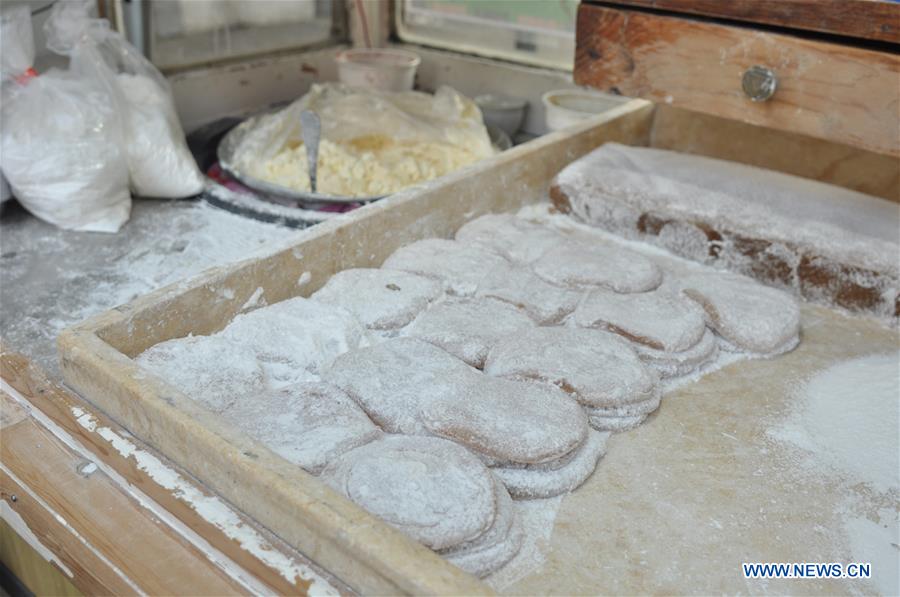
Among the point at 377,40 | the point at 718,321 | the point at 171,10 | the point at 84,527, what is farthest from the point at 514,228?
the point at 377,40

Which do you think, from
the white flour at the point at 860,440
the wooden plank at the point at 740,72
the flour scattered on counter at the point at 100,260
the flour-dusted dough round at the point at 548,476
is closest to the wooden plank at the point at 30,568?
the flour scattered on counter at the point at 100,260

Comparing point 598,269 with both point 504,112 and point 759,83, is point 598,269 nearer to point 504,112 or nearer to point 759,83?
point 759,83

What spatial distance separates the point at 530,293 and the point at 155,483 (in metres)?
0.61

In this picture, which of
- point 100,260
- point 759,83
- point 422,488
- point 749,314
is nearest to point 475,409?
point 422,488

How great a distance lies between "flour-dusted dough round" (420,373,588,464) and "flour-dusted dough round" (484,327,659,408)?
41 mm

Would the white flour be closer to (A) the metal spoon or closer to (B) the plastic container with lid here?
(A) the metal spoon

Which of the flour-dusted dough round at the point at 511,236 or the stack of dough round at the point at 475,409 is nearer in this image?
the stack of dough round at the point at 475,409

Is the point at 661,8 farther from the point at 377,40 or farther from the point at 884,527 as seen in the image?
the point at 377,40

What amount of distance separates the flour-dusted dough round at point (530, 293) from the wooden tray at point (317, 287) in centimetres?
19

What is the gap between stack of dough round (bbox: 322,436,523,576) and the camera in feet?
2.56

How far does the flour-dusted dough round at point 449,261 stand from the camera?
50.2 inches

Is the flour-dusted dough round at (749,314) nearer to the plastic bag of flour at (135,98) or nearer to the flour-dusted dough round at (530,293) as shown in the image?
the flour-dusted dough round at (530,293)

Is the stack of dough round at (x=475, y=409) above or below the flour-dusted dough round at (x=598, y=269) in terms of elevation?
below

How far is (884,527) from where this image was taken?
91 centimetres
